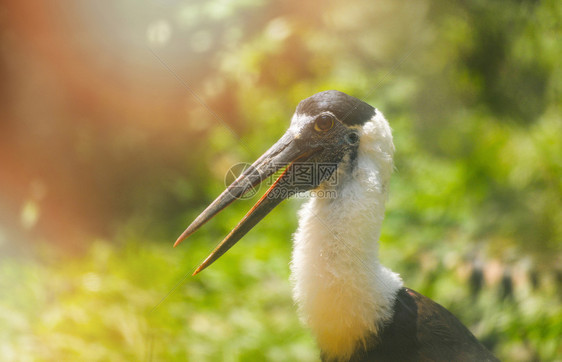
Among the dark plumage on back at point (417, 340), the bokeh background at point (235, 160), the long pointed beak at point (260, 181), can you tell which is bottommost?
the dark plumage on back at point (417, 340)

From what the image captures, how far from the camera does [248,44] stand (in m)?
4.86

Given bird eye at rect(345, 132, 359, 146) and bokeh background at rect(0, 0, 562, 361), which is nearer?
bird eye at rect(345, 132, 359, 146)

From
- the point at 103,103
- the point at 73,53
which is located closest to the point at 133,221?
the point at 103,103

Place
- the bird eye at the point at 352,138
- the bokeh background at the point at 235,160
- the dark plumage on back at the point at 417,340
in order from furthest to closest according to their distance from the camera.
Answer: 1. the bokeh background at the point at 235,160
2. the bird eye at the point at 352,138
3. the dark plumage on back at the point at 417,340

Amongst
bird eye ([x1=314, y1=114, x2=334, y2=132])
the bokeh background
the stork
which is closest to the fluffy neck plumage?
the stork

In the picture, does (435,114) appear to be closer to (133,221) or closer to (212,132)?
(212,132)

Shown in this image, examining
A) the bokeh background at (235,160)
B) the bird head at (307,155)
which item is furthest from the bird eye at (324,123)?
the bokeh background at (235,160)

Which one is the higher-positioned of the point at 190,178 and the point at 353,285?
the point at 190,178

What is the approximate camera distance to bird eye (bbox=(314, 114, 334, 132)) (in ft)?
6.31

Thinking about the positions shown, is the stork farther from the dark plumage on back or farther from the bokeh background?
the bokeh background

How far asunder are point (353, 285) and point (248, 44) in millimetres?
3524

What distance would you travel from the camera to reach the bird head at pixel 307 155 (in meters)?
1.92

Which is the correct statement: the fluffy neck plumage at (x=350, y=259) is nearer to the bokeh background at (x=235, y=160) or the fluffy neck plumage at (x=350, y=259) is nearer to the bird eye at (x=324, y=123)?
the bird eye at (x=324, y=123)

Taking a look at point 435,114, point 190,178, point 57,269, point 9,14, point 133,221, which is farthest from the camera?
point 435,114
